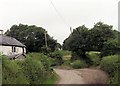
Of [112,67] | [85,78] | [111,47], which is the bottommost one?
[85,78]

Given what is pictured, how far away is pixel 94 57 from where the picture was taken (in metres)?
36.0

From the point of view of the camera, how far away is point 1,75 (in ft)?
54.3

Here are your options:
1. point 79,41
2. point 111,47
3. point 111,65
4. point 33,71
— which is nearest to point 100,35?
point 79,41

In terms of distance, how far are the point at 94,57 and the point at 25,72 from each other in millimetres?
17312

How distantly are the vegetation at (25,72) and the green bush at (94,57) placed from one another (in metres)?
10.5

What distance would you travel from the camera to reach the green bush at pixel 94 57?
34994 mm

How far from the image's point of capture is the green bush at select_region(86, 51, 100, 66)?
34994 millimetres

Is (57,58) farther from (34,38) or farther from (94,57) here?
(34,38)

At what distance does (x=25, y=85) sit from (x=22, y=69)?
1166mm

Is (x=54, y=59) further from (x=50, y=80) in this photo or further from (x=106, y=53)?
(x=50, y=80)

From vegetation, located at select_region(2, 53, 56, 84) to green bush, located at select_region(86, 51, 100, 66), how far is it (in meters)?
10.5

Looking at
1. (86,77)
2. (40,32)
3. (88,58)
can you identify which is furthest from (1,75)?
(40,32)

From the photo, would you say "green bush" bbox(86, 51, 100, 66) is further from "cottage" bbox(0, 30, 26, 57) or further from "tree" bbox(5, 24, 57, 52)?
"tree" bbox(5, 24, 57, 52)

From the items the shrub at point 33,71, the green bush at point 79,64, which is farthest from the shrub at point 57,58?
the shrub at point 33,71
